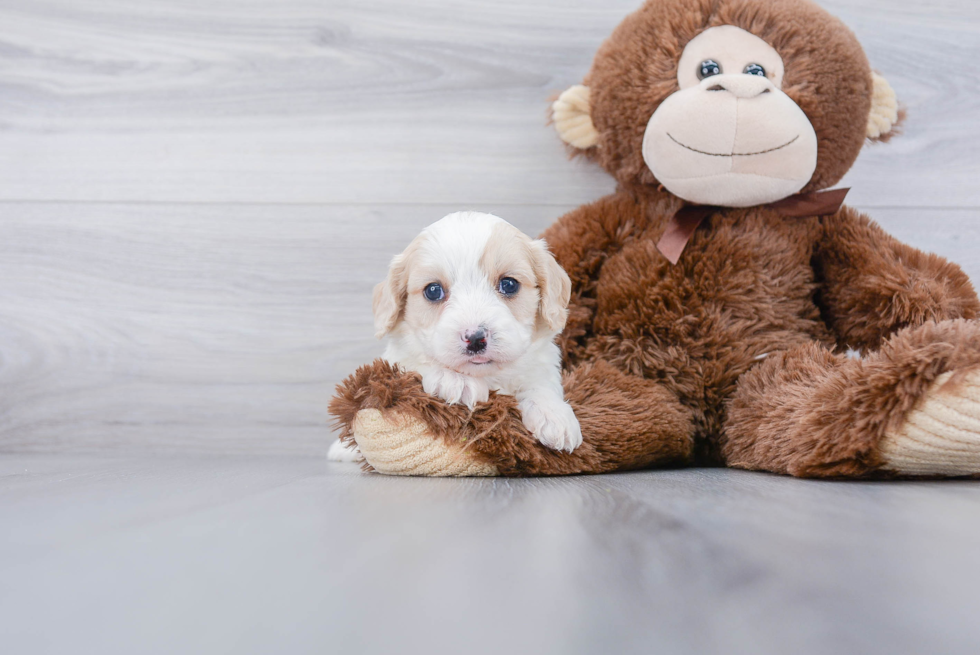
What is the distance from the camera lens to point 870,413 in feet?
2.60

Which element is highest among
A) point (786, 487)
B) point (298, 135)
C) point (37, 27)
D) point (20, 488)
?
point (37, 27)

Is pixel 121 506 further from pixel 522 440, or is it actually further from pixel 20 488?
pixel 522 440

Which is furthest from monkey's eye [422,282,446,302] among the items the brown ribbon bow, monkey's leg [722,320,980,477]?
monkey's leg [722,320,980,477]

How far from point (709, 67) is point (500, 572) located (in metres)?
0.95

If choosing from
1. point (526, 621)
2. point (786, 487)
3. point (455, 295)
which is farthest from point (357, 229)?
point (526, 621)

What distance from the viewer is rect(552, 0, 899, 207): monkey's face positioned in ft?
3.43

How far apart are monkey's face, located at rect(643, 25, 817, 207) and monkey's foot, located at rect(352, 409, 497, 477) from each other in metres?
0.61

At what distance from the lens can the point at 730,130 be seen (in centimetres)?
104

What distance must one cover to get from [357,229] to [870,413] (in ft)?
3.37

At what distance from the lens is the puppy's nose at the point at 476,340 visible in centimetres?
86

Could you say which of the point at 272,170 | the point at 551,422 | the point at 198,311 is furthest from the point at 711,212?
the point at 198,311

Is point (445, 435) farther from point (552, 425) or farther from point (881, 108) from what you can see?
point (881, 108)

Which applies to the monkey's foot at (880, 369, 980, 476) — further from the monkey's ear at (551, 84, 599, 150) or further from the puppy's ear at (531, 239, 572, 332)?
the monkey's ear at (551, 84, 599, 150)

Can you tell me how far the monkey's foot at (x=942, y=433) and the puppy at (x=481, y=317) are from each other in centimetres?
39
